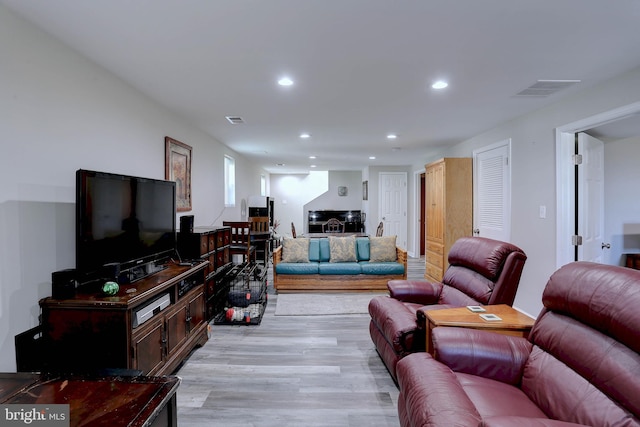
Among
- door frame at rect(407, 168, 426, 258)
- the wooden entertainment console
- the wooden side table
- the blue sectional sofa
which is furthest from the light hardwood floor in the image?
door frame at rect(407, 168, 426, 258)

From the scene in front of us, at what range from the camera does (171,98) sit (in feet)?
10.8

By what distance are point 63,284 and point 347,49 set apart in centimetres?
241

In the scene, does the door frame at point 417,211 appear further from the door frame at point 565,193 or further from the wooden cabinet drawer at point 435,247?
the door frame at point 565,193

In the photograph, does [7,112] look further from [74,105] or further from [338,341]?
[338,341]


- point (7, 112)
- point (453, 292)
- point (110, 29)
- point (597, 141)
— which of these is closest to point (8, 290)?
point (7, 112)

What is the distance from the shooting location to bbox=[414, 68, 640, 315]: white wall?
10.5ft

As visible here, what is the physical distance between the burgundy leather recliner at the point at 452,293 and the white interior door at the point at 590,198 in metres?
1.47

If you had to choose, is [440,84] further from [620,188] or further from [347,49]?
[620,188]

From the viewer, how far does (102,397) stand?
3.45 ft

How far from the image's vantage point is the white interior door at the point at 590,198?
3316mm

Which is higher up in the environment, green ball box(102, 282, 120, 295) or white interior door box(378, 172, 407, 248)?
white interior door box(378, 172, 407, 248)

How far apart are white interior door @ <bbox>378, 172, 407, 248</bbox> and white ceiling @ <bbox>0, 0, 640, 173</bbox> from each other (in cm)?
484

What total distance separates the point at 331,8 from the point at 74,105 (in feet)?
6.51

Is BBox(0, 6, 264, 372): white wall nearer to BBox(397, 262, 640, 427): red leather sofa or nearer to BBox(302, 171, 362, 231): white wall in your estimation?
BBox(397, 262, 640, 427): red leather sofa
